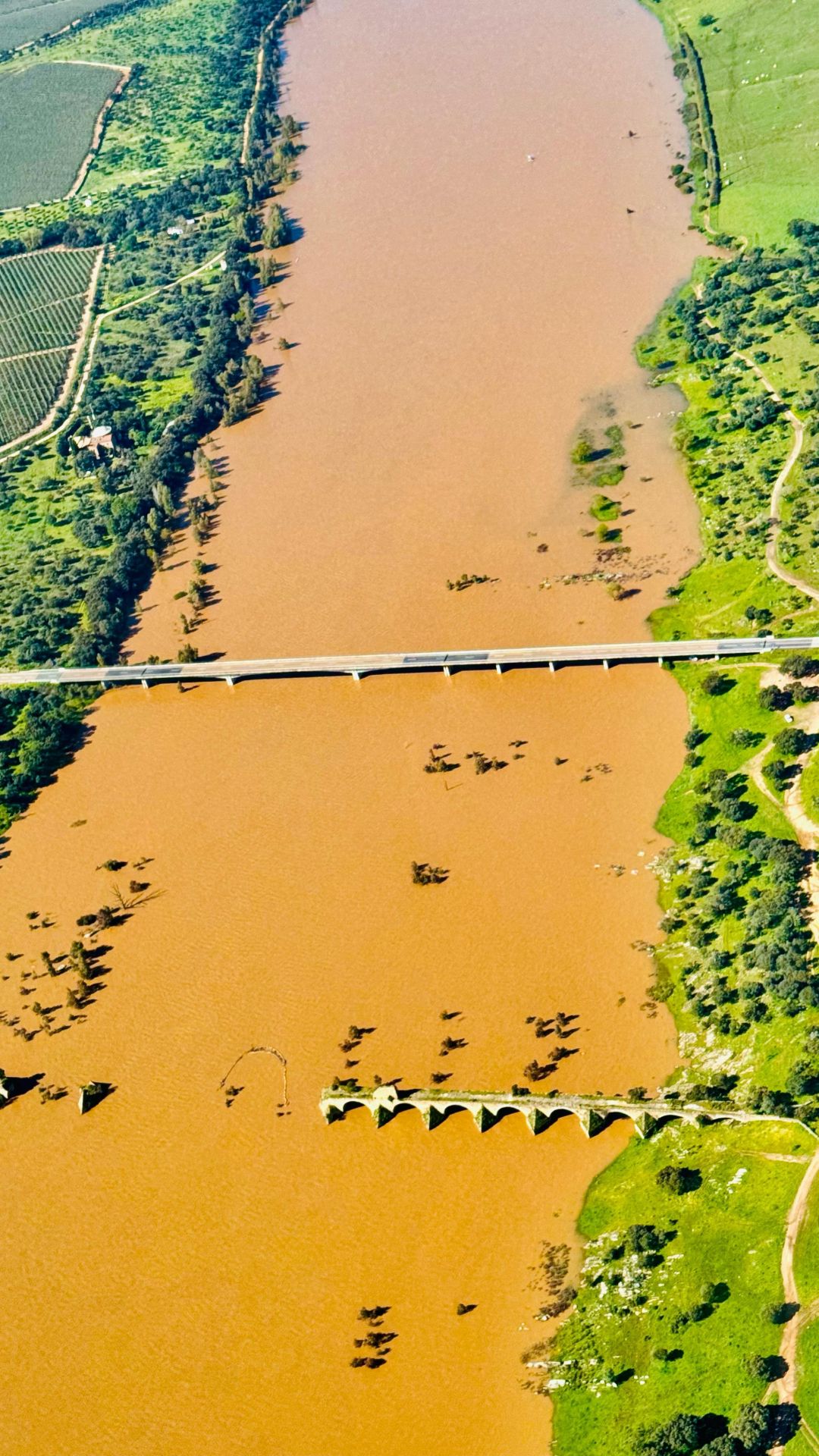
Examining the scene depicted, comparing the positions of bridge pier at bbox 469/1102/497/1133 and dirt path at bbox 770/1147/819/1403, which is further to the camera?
bridge pier at bbox 469/1102/497/1133

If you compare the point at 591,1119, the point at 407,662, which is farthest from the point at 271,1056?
the point at 407,662

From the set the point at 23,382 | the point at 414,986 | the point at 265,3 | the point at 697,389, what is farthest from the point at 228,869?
the point at 265,3

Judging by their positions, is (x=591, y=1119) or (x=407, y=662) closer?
(x=591, y=1119)

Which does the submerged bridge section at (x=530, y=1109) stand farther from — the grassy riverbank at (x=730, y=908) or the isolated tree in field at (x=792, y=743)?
the isolated tree in field at (x=792, y=743)

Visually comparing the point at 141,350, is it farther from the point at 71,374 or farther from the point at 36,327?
the point at 36,327

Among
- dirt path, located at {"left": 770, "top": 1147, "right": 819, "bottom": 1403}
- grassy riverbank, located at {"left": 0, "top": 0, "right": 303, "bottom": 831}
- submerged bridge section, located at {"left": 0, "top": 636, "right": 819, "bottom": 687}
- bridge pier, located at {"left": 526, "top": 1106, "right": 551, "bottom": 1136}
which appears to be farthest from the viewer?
grassy riverbank, located at {"left": 0, "top": 0, "right": 303, "bottom": 831}

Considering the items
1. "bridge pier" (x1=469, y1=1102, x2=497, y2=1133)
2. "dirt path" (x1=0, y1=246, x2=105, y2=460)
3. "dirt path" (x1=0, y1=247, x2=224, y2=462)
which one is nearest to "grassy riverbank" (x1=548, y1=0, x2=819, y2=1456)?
"bridge pier" (x1=469, y1=1102, x2=497, y2=1133)

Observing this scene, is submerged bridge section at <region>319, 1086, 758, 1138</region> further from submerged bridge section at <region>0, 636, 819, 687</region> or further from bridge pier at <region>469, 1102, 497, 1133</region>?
submerged bridge section at <region>0, 636, 819, 687</region>
